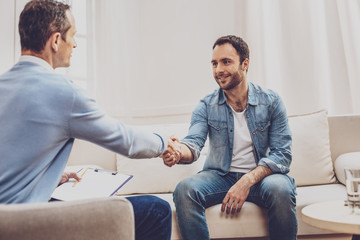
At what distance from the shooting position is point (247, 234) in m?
1.68

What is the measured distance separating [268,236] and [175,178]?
70cm

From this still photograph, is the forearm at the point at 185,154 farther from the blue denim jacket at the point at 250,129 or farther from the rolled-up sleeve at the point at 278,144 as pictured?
the rolled-up sleeve at the point at 278,144

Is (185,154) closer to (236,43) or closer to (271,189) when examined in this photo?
(271,189)

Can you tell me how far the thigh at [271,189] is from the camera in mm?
1613

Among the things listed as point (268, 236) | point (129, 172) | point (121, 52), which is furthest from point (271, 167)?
point (121, 52)

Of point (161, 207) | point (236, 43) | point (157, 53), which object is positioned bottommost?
point (161, 207)

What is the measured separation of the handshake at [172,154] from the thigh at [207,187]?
11cm

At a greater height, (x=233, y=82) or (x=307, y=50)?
(x=307, y=50)

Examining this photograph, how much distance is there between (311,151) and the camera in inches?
85.7

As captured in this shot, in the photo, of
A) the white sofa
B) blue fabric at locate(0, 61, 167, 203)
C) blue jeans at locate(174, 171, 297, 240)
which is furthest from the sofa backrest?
blue fabric at locate(0, 61, 167, 203)

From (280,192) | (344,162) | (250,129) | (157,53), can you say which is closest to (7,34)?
(157,53)

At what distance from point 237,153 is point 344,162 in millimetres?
660

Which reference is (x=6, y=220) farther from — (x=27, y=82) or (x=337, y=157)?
(x=337, y=157)

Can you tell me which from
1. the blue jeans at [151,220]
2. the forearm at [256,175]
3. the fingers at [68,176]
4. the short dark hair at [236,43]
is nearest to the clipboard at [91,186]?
the fingers at [68,176]
